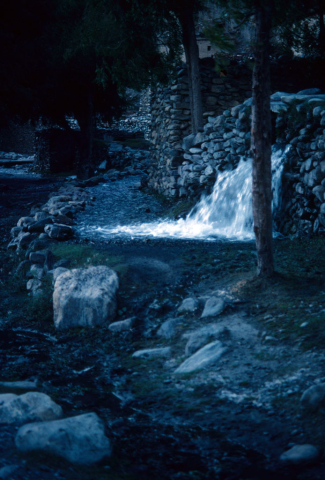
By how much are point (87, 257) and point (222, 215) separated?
3707mm

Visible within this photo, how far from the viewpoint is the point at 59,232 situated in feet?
30.9

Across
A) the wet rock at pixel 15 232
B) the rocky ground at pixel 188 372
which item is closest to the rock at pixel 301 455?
the rocky ground at pixel 188 372

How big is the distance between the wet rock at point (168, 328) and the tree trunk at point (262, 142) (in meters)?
1.27

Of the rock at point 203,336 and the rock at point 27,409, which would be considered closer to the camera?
the rock at point 27,409

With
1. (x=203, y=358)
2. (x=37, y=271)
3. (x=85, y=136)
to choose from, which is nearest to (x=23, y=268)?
(x=37, y=271)

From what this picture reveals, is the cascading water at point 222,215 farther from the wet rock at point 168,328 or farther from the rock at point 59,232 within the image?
the wet rock at point 168,328

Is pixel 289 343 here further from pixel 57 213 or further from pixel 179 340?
pixel 57 213

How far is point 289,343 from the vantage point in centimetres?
430

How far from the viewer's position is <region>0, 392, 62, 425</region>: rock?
3270 millimetres

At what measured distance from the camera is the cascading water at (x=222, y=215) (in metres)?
9.27

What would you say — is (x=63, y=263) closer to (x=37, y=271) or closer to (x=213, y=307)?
(x=37, y=271)

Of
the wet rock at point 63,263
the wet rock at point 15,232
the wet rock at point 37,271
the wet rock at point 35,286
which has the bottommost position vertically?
the wet rock at point 35,286

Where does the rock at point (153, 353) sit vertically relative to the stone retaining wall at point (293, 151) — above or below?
below

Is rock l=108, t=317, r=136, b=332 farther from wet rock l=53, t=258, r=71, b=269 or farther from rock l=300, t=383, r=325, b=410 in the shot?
rock l=300, t=383, r=325, b=410
